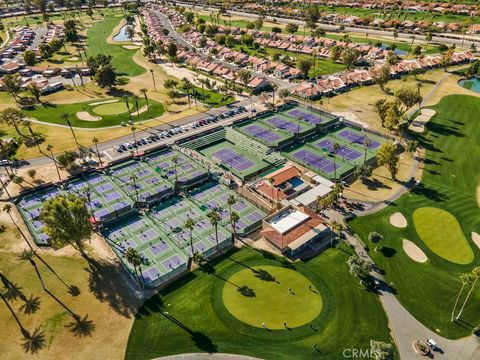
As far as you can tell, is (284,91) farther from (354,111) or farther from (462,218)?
(462,218)

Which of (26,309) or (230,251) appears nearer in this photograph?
(26,309)

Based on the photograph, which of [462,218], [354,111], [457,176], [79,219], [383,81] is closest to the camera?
[79,219]

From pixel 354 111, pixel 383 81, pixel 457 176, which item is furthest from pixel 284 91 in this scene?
pixel 457 176

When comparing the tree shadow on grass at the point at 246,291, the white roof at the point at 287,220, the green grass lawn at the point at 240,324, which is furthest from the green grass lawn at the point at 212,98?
the tree shadow on grass at the point at 246,291

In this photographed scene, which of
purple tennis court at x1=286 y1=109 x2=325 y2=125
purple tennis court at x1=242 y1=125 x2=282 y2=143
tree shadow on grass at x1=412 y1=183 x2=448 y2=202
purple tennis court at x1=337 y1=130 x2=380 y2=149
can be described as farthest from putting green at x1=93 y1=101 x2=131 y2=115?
tree shadow on grass at x1=412 y1=183 x2=448 y2=202

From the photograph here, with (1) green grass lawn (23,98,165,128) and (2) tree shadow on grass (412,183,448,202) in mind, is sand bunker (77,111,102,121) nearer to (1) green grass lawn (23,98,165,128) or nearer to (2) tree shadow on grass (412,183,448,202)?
(1) green grass lawn (23,98,165,128)

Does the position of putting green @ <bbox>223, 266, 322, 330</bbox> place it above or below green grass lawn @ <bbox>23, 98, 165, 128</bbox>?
below

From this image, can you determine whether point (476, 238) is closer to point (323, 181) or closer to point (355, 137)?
point (323, 181)

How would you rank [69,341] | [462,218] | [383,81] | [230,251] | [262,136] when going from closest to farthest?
[69,341]
[230,251]
[462,218]
[262,136]
[383,81]
